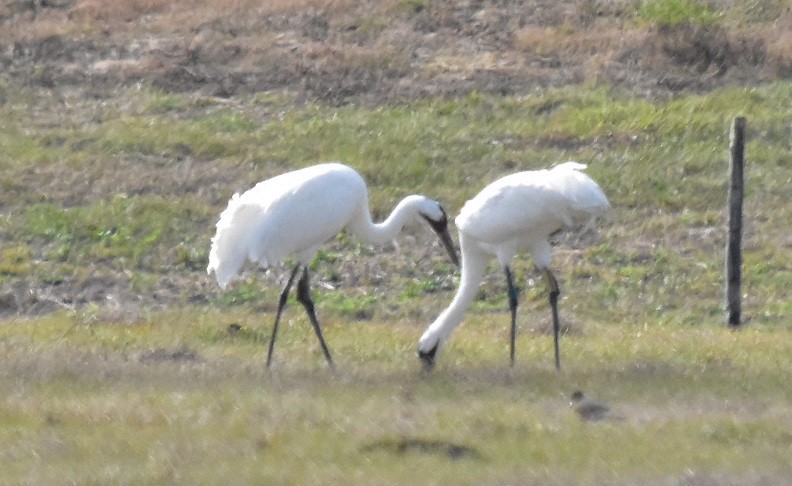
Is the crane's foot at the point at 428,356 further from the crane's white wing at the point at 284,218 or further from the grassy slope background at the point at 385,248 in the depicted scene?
the crane's white wing at the point at 284,218

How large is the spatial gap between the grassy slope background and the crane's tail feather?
28.0 inches

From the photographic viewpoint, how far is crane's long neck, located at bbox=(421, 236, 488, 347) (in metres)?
11.5

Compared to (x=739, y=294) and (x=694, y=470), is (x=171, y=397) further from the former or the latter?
(x=739, y=294)

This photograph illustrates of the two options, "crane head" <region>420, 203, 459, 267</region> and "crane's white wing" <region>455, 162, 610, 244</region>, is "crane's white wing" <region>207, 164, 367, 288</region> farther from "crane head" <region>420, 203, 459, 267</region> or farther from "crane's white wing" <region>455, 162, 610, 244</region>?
"crane's white wing" <region>455, 162, 610, 244</region>

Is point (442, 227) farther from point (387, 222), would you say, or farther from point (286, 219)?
point (286, 219)

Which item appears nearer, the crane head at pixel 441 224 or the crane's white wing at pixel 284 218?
the crane's white wing at pixel 284 218

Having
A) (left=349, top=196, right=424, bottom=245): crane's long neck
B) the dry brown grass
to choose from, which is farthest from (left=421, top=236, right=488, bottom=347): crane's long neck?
the dry brown grass

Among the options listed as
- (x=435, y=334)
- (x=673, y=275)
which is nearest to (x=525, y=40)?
(x=673, y=275)

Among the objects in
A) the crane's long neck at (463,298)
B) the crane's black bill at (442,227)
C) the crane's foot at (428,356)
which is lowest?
the crane's foot at (428,356)

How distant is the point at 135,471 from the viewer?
284 inches

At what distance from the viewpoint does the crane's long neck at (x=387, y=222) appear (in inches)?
483

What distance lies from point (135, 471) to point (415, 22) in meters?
18.9

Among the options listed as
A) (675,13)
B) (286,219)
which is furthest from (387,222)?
(675,13)

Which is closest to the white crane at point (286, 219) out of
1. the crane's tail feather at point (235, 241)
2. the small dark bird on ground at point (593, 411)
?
the crane's tail feather at point (235, 241)
